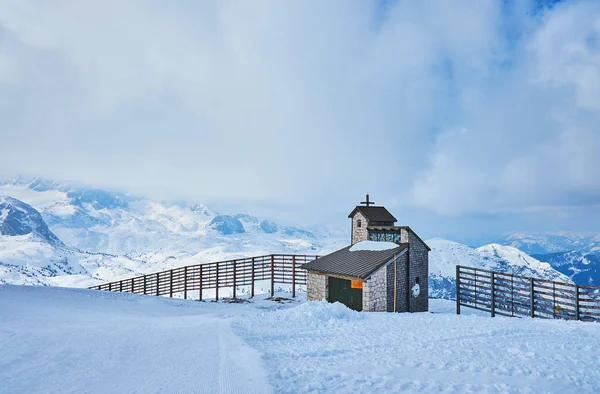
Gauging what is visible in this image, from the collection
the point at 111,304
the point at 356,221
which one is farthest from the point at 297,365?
the point at 356,221

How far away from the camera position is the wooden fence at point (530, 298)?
12.7 m

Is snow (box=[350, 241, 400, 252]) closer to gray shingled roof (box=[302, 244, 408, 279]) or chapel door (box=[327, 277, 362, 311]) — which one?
gray shingled roof (box=[302, 244, 408, 279])

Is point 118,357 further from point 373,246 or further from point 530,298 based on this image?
point 530,298

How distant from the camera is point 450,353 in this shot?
614cm

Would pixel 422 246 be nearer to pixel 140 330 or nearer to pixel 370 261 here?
pixel 370 261

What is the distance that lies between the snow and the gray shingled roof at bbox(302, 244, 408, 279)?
361 millimetres

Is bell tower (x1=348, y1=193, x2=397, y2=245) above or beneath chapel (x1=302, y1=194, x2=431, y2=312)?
above

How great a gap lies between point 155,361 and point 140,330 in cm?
262

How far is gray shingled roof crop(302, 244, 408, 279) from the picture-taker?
16.3m

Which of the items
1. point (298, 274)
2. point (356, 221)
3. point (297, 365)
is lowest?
point (298, 274)

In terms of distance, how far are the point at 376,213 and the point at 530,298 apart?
1036 centimetres

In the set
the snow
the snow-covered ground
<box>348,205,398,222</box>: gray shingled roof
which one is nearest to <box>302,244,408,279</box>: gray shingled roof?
the snow

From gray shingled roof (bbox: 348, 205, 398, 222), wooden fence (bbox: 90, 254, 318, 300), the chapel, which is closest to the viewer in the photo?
the chapel

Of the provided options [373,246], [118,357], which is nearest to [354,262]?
[373,246]
